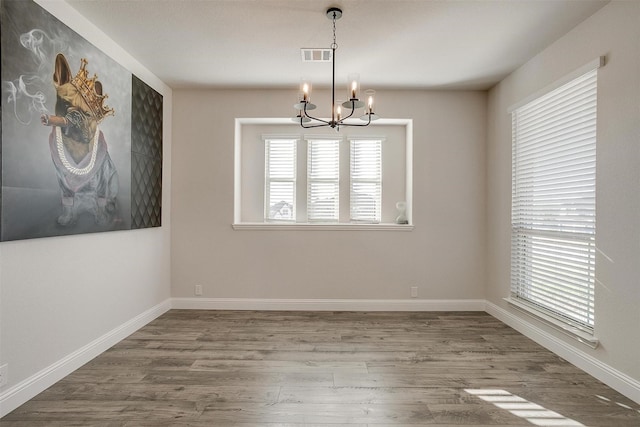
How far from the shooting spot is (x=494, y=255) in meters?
4.09

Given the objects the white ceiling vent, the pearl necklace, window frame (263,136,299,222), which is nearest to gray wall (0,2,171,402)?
the pearl necklace

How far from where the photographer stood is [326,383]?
246 centimetres

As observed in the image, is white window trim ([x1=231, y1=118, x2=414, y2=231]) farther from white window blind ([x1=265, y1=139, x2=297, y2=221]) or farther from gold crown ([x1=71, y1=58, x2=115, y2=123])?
gold crown ([x1=71, y1=58, x2=115, y2=123])

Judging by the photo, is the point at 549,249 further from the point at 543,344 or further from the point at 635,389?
the point at 635,389

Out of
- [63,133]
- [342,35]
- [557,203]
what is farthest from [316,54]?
[557,203]

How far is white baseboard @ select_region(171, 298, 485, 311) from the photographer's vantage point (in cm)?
429

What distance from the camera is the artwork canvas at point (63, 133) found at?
82.0 inches

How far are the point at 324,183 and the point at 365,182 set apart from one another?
55cm

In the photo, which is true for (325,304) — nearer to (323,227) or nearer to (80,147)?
(323,227)

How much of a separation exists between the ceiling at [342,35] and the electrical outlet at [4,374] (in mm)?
2539

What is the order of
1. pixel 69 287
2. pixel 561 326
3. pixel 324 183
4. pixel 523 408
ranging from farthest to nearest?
pixel 324 183
pixel 561 326
pixel 69 287
pixel 523 408

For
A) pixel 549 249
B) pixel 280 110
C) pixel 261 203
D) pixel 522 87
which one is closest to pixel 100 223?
pixel 261 203

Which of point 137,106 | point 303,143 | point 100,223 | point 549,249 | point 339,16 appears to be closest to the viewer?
point 339,16

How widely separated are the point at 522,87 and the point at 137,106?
3.95m
